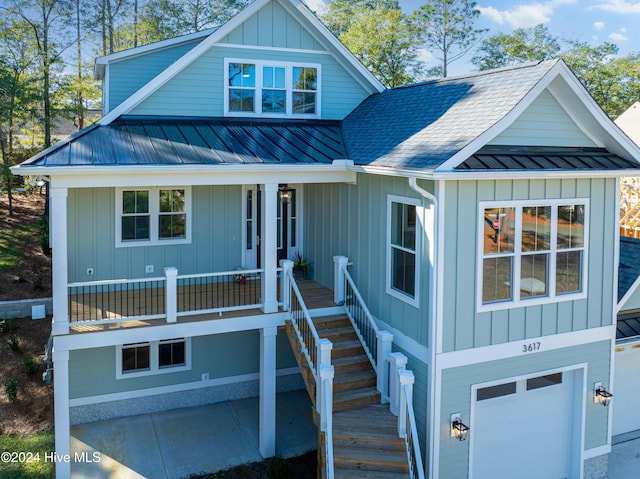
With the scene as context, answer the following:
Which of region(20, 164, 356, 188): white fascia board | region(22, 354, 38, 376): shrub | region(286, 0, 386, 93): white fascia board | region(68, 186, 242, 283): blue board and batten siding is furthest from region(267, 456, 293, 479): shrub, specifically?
region(286, 0, 386, 93): white fascia board

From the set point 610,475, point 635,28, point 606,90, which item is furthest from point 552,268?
point 635,28

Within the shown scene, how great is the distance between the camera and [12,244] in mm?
22594

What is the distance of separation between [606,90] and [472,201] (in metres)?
39.8

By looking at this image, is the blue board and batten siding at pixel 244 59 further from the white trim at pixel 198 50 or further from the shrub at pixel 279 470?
the shrub at pixel 279 470

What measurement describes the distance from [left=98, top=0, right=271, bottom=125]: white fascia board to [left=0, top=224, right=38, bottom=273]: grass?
11.1 meters

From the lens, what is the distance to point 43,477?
381 inches

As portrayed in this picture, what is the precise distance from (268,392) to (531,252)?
5412mm

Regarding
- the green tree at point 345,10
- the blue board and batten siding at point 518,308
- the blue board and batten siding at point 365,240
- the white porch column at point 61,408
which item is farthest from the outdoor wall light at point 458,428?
the green tree at point 345,10

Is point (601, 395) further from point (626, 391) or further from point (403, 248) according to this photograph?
point (403, 248)

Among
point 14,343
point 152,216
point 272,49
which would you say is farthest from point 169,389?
point 272,49

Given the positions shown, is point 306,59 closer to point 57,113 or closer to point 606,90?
point 57,113

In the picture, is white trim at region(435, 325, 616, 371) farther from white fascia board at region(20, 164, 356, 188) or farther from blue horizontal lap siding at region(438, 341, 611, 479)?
white fascia board at region(20, 164, 356, 188)

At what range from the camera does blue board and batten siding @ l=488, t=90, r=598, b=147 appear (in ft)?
29.9

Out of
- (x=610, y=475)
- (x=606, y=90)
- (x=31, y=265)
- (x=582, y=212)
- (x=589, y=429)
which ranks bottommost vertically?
(x=610, y=475)
